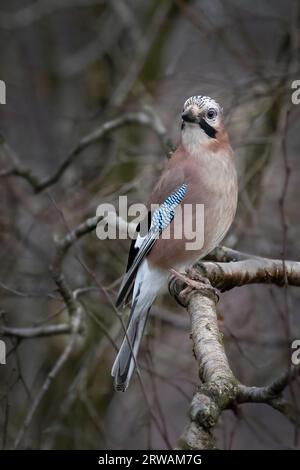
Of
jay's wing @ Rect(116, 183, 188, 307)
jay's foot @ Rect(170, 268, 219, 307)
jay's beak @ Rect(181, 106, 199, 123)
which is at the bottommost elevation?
jay's foot @ Rect(170, 268, 219, 307)

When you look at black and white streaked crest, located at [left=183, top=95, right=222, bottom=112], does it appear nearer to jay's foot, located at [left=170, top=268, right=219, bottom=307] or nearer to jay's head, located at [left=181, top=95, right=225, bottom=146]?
jay's head, located at [left=181, top=95, right=225, bottom=146]

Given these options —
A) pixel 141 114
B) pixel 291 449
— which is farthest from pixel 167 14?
pixel 291 449

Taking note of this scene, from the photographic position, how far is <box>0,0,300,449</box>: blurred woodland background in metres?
5.55

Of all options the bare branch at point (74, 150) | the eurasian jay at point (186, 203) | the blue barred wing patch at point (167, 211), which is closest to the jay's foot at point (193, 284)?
the eurasian jay at point (186, 203)

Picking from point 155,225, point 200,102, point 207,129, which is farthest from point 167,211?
point 200,102

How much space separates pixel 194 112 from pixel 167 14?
286 centimetres

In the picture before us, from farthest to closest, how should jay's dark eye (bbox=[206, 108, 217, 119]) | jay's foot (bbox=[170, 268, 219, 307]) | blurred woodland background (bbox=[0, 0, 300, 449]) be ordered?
blurred woodland background (bbox=[0, 0, 300, 449]), jay's dark eye (bbox=[206, 108, 217, 119]), jay's foot (bbox=[170, 268, 219, 307])

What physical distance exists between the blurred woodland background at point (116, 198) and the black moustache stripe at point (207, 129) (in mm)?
409

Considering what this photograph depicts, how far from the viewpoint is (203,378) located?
118 inches

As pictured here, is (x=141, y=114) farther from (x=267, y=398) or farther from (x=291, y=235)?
(x=267, y=398)

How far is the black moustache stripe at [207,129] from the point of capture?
15.5ft

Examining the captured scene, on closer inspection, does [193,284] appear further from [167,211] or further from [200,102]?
[200,102]

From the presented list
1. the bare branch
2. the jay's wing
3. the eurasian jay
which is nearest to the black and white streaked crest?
the eurasian jay

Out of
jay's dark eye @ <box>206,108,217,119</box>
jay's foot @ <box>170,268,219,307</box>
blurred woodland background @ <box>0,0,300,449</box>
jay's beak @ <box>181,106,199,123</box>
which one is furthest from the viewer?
blurred woodland background @ <box>0,0,300,449</box>
